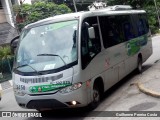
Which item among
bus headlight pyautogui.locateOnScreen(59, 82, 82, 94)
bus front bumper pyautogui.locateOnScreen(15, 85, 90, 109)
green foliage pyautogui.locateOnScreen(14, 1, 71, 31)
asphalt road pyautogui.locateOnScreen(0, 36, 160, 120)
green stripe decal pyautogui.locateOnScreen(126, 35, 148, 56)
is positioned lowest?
green foliage pyautogui.locateOnScreen(14, 1, 71, 31)

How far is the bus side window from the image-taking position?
859 centimetres

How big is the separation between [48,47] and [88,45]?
1.02 m

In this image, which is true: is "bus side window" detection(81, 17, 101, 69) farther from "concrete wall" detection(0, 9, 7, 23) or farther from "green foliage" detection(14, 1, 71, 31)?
"concrete wall" detection(0, 9, 7, 23)

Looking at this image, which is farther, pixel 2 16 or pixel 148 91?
pixel 2 16

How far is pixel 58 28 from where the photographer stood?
9016mm

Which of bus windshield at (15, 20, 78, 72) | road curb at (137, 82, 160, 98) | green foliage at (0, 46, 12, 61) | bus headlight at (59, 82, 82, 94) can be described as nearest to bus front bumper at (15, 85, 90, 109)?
bus headlight at (59, 82, 82, 94)

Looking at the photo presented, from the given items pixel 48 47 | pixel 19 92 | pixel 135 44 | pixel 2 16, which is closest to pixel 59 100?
pixel 19 92

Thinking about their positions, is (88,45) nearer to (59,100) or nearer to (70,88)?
(70,88)

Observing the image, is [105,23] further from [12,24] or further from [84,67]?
[12,24]

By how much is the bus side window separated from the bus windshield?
0.71 feet

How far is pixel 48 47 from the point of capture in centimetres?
875

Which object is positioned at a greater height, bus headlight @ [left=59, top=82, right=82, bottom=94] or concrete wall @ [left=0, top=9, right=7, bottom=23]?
bus headlight @ [left=59, top=82, right=82, bottom=94]

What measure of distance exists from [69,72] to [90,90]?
0.87m

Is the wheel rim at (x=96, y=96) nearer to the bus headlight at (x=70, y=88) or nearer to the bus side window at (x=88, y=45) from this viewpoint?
the bus side window at (x=88, y=45)
